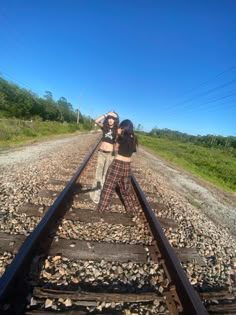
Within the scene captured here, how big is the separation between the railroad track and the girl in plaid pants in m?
0.39

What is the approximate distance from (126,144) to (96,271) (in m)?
2.14

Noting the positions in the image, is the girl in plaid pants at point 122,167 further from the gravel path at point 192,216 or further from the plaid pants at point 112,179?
the gravel path at point 192,216

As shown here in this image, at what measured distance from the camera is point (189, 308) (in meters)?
2.10

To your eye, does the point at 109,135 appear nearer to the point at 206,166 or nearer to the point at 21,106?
the point at 206,166

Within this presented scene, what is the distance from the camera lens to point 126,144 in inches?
161

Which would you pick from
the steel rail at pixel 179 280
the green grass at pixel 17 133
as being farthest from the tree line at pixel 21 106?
the steel rail at pixel 179 280

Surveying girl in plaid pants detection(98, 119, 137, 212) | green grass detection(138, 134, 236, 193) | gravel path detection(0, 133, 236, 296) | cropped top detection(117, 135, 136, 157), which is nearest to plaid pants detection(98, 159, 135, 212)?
girl in plaid pants detection(98, 119, 137, 212)

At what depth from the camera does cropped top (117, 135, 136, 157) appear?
4.05 m

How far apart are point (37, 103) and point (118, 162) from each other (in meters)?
70.7

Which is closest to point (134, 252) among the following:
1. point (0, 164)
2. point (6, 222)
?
point (6, 222)

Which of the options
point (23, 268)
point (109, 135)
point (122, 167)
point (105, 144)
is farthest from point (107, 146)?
point (23, 268)

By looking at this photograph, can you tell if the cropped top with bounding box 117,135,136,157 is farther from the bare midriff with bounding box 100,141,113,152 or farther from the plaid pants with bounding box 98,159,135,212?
the bare midriff with bounding box 100,141,113,152

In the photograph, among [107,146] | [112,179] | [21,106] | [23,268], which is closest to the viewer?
[23,268]

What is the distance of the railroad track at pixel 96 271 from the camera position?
83.7 inches
